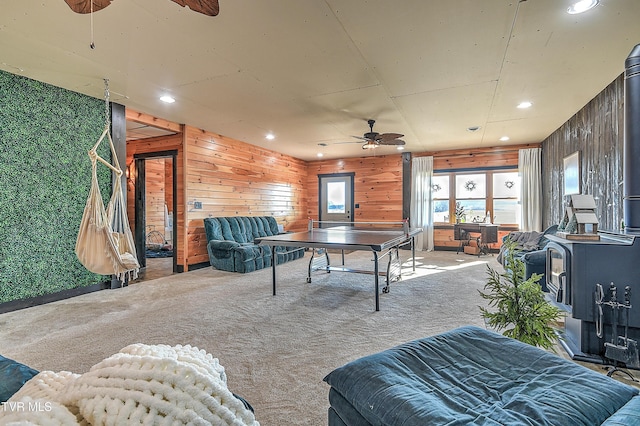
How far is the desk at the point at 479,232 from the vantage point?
23.2 ft

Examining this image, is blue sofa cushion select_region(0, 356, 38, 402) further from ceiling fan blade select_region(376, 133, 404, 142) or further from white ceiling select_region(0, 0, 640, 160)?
ceiling fan blade select_region(376, 133, 404, 142)

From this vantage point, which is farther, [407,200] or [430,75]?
[407,200]

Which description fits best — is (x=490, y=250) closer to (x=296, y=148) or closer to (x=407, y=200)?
(x=407, y=200)

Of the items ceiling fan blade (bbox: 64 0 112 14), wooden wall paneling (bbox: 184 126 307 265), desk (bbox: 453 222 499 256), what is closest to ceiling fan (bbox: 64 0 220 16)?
ceiling fan blade (bbox: 64 0 112 14)

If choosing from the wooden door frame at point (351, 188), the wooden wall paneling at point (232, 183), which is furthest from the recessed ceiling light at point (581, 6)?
the wooden door frame at point (351, 188)

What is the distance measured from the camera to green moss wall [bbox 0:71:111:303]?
134 inches

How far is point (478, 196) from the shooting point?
26.1 feet

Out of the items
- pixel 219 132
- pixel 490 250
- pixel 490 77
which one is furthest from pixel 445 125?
pixel 219 132

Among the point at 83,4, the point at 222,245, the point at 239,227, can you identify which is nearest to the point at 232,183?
the point at 239,227

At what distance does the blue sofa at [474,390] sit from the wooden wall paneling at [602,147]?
3.41 m

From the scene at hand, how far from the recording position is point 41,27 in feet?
8.37

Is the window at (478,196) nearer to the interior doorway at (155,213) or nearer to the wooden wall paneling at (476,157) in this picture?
the wooden wall paneling at (476,157)

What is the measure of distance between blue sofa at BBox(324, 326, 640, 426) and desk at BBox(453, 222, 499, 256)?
6.30 meters

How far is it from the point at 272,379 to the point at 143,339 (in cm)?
136
